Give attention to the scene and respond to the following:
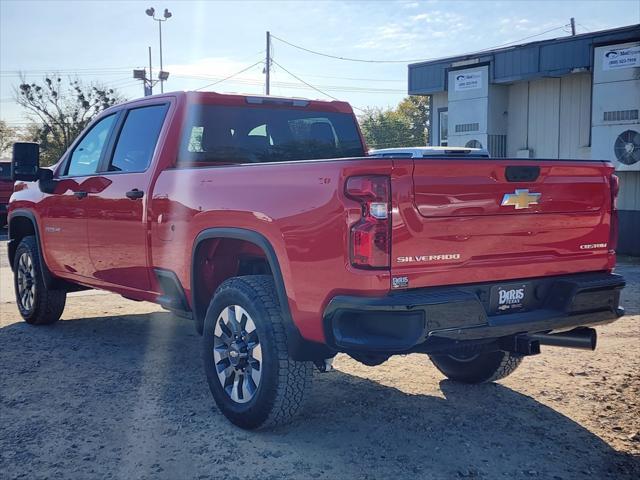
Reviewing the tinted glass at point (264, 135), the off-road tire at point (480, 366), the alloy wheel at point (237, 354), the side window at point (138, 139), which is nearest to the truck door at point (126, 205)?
the side window at point (138, 139)

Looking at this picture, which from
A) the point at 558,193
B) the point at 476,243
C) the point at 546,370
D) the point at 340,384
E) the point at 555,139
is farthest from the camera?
the point at 555,139

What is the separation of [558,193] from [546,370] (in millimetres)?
1987

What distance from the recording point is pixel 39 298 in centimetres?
654

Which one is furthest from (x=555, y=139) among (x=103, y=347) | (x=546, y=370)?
(x=103, y=347)

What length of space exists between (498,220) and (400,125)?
197ft

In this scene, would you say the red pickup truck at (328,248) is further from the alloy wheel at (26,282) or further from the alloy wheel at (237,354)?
the alloy wheel at (26,282)

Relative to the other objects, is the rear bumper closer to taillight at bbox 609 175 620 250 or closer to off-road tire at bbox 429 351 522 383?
taillight at bbox 609 175 620 250

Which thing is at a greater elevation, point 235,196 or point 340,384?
point 235,196

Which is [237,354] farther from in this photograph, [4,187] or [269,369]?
[4,187]

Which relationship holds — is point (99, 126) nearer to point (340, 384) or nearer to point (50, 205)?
point (50, 205)

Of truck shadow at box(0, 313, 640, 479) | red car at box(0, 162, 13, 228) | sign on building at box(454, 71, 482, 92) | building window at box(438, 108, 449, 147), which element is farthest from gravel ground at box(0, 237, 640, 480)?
building window at box(438, 108, 449, 147)

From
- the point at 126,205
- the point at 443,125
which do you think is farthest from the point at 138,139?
the point at 443,125

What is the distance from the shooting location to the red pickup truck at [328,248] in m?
3.25

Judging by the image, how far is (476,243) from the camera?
350 centimetres
